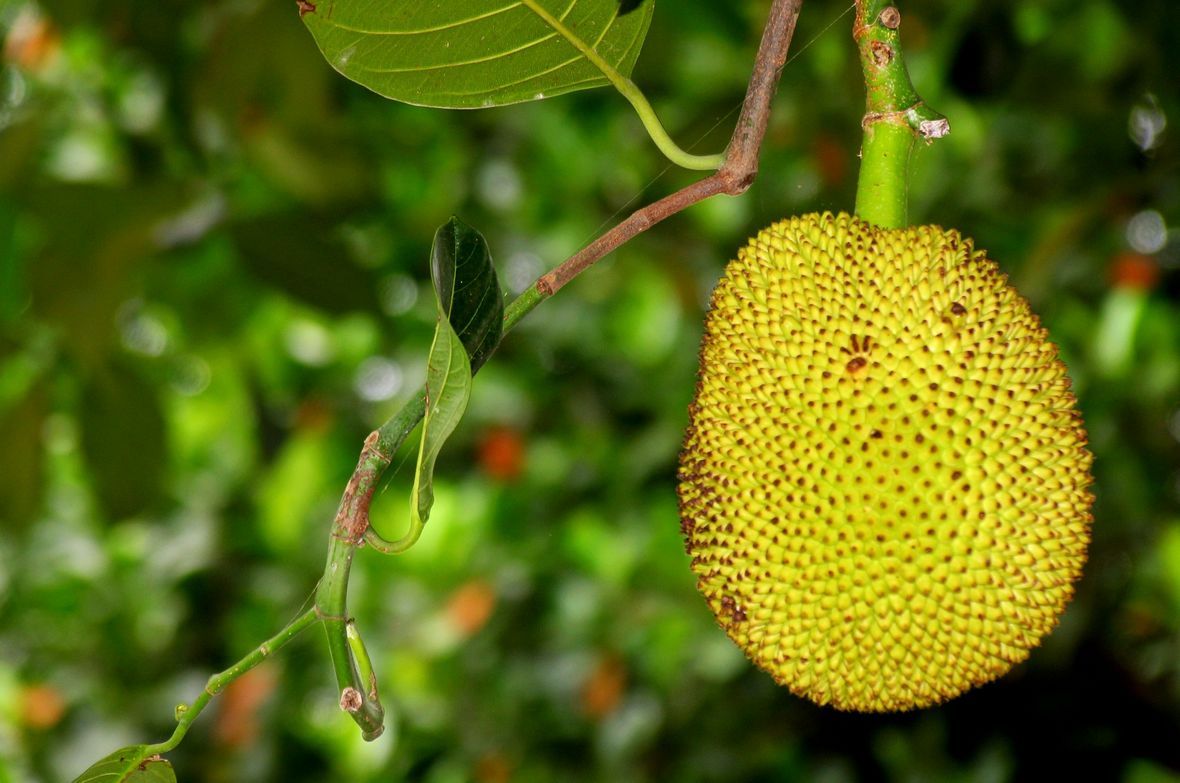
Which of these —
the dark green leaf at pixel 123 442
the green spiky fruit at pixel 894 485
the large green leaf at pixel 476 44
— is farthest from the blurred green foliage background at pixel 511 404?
the green spiky fruit at pixel 894 485

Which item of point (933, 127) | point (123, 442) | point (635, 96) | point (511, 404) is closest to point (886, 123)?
point (933, 127)

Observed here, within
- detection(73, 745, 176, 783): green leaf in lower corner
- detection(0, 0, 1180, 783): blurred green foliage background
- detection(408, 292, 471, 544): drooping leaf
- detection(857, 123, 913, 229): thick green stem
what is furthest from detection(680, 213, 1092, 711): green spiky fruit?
detection(0, 0, 1180, 783): blurred green foliage background

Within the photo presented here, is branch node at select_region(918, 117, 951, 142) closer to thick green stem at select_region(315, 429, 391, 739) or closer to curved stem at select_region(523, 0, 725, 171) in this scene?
curved stem at select_region(523, 0, 725, 171)

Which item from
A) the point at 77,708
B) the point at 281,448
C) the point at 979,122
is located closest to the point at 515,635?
the point at 281,448

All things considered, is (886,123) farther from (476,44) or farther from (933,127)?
(476,44)

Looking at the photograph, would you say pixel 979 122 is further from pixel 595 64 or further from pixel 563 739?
pixel 595 64

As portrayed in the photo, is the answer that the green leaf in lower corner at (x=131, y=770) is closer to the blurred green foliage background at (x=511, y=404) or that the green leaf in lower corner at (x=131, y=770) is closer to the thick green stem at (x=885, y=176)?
the thick green stem at (x=885, y=176)
